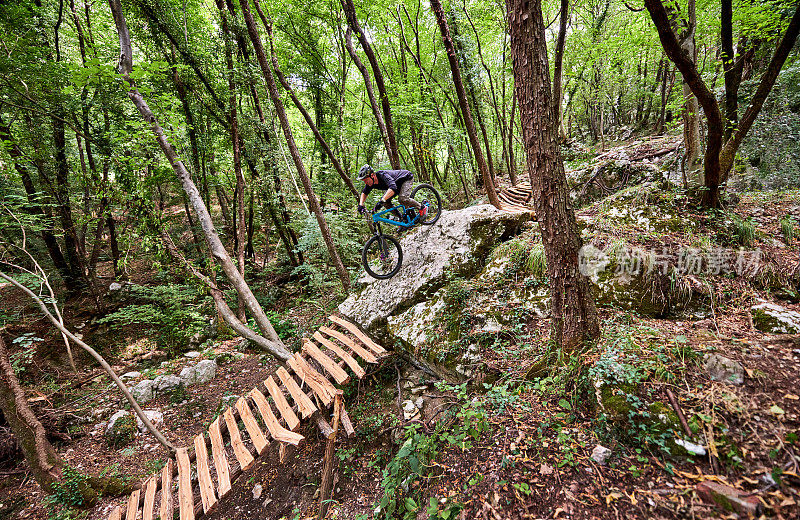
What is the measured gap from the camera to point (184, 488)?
12.4ft

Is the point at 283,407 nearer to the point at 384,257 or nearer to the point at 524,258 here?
the point at 384,257

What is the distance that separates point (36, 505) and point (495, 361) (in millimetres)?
7645

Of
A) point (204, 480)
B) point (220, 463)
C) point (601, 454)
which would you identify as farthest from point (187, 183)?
point (601, 454)

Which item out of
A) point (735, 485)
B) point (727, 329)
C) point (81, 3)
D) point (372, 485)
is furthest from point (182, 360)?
point (81, 3)

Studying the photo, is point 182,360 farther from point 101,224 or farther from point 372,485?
point 372,485

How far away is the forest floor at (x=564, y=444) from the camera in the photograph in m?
1.93

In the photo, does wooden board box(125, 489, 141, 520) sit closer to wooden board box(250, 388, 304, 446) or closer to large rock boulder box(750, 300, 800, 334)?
wooden board box(250, 388, 304, 446)

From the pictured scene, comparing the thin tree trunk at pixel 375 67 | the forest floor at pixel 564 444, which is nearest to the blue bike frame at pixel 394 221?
the thin tree trunk at pixel 375 67

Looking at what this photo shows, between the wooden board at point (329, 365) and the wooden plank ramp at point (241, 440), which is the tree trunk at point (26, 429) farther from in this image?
the wooden board at point (329, 365)

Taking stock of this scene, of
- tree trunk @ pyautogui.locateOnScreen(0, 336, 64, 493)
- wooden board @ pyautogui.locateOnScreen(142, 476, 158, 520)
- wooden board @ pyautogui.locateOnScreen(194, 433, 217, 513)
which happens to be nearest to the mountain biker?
wooden board @ pyautogui.locateOnScreen(194, 433, 217, 513)

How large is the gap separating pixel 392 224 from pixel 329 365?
283 cm

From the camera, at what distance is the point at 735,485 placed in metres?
1.77

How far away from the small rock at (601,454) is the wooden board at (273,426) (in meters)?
3.02

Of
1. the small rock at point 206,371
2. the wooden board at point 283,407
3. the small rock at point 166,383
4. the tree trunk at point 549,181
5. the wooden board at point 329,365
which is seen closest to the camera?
the tree trunk at point 549,181
